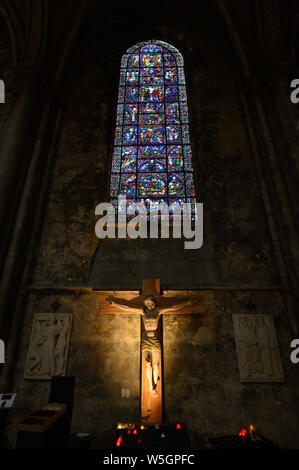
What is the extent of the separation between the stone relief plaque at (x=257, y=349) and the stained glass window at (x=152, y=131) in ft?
9.75

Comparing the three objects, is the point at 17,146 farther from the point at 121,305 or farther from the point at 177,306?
the point at 177,306

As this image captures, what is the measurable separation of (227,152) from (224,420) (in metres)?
5.63

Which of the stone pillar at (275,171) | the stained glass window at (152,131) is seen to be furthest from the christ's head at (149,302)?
the stained glass window at (152,131)

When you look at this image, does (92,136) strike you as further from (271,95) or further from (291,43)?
(291,43)

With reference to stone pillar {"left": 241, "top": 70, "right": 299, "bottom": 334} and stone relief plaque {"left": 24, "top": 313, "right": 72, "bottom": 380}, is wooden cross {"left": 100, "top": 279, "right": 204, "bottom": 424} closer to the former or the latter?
stone relief plaque {"left": 24, "top": 313, "right": 72, "bottom": 380}

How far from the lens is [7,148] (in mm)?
6660

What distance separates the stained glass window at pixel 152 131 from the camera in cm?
766

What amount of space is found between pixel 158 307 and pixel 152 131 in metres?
5.16

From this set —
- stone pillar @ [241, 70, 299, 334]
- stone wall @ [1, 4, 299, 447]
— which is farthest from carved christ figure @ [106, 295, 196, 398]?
stone pillar @ [241, 70, 299, 334]

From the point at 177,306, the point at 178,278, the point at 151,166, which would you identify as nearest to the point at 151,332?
the point at 177,306

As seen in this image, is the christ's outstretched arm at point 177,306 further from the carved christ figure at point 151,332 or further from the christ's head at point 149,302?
the christ's head at point 149,302

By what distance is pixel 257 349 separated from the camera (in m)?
5.46

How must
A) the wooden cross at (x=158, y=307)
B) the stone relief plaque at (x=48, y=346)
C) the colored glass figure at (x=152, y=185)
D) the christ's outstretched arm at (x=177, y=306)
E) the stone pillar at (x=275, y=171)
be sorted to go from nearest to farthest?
the wooden cross at (x=158, y=307) → the christ's outstretched arm at (x=177, y=306) → the stone relief plaque at (x=48, y=346) → the stone pillar at (x=275, y=171) → the colored glass figure at (x=152, y=185)
